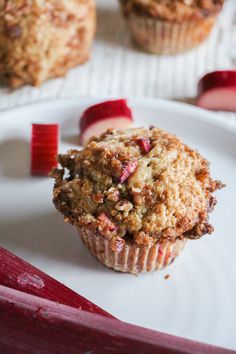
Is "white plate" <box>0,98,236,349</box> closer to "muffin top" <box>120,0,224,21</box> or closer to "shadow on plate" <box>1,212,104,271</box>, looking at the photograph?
"shadow on plate" <box>1,212,104,271</box>

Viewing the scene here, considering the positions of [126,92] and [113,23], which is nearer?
[126,92]

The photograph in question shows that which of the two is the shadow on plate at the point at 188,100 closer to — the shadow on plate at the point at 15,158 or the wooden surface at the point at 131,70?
the wooden surface at the point at 131,70

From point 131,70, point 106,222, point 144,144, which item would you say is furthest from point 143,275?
point 131,70

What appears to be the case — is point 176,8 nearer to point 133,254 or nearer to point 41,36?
point 41,36

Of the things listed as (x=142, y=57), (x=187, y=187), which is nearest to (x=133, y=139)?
(x=187, y=187)

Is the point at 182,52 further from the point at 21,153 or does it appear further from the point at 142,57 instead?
the point at 21,153

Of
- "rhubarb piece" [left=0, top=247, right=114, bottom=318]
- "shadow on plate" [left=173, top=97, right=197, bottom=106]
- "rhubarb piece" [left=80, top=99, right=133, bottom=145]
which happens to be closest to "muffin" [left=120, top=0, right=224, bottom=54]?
"shadow on plate" [left=173, top=97, right=197, bottom=106]
